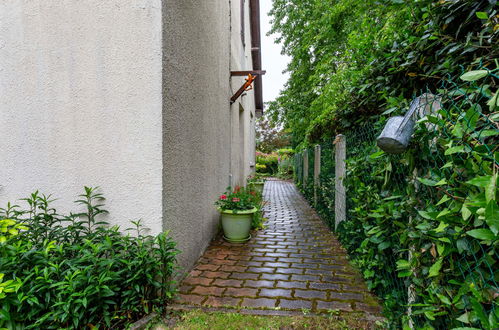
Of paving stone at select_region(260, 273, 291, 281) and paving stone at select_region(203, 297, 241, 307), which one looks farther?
paving stone at select_region(260, 273, 291, 281)

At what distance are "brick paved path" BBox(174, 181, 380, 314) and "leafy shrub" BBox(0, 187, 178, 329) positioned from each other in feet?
1.45

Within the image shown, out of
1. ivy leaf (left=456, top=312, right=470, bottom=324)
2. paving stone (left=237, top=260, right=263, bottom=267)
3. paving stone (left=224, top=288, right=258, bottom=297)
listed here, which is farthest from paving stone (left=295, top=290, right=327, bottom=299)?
ivy leaf (left=456, top=312, right=470, bottom=324)

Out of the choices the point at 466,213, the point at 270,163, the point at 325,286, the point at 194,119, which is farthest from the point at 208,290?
the point at 270,163

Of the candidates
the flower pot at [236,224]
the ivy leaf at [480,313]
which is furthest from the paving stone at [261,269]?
the ivy leaf at [480,313]

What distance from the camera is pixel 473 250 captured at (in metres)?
1.17

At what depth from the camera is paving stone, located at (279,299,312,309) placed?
7.89 feet

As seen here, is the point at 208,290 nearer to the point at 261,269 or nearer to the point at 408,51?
the point at 261,269

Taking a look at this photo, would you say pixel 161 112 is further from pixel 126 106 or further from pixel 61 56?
pixel 61 56

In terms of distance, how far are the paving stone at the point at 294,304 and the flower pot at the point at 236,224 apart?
1.85 meters

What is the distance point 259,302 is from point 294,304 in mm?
314

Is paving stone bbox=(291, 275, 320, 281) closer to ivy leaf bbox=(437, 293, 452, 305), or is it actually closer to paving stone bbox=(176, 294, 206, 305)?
paving stone bbox=(176, 294, 206, 305)

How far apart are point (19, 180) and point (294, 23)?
1279 cm

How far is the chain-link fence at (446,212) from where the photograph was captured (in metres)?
1.08

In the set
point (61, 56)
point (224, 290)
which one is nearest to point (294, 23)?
point (61, 56)
